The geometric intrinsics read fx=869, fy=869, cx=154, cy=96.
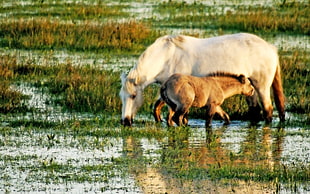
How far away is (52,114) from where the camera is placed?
13953 mm

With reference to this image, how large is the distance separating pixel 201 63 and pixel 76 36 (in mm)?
7893

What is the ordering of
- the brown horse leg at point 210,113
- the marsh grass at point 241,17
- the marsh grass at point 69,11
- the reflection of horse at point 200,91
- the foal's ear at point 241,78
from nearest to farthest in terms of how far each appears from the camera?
the reflection of horse at point 200,91, the brown horse leg at point 210,113, the foal's ear at point 241,78, the marsh grass at point 241,17, the marsh grass at point 69,11

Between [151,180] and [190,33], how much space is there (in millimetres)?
12536

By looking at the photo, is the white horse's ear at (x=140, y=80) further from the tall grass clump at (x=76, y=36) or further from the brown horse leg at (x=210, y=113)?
the tall grass clump at (x=76, y=36)

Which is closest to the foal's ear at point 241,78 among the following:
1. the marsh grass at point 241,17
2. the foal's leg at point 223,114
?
the foal's leg at point 223,114

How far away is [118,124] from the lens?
43.2 ft

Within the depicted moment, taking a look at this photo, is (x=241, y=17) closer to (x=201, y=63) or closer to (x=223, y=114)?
(x=201, y=63)

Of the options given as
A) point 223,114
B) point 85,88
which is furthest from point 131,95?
point 85,88

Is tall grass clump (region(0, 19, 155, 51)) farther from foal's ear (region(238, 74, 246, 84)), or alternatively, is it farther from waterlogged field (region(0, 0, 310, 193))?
foal's ear (region(238, 74, 246, 84))

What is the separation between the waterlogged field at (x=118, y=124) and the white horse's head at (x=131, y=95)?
249mm

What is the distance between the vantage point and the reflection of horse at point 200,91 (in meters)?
12.7

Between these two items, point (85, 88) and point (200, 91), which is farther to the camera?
point (85, 88)

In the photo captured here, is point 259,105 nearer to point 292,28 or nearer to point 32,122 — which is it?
point 32,122

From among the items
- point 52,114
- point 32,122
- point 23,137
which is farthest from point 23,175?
point 52,114
